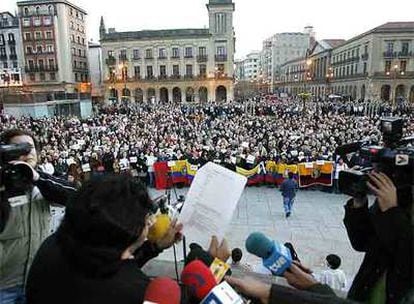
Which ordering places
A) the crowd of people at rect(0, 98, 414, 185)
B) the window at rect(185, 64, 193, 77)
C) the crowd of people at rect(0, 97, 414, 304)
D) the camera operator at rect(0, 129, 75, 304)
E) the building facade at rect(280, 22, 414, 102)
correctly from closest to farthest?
the crowd of people at rect(0, 97, 414, 304) → the camera operator at rect(0, 129, 75, 304) → the crowd of people at rect(0, 98, 414, 185) → the building facade at rect(280, 22, 414, 102) → the window at rect(185, 64, 193, 77)

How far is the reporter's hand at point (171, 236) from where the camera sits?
2.03 metres

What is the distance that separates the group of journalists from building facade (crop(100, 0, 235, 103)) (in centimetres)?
5927

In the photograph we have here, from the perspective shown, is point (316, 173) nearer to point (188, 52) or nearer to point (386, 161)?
point (386, 161)

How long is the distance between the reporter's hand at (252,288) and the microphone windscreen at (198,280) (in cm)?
19

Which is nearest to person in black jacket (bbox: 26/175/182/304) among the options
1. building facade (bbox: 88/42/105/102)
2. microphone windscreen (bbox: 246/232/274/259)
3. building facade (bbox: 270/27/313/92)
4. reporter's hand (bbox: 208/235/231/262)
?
reporter's hand (bbox: 208/235/231/262)

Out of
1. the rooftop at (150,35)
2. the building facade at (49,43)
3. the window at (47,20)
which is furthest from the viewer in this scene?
the rooftop at (150,35)

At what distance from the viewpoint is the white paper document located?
2.02 meters

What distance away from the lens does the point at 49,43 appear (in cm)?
5803

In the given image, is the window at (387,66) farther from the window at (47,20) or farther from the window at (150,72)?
the window at (47,20)

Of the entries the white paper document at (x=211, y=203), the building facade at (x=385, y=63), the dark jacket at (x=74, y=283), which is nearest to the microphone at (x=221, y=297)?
the dark jacket at (x=74, y=283)

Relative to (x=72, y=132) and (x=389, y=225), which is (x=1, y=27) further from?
(x=389, y=225)

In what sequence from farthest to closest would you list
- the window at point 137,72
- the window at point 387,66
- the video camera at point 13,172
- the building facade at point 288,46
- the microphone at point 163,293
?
1. the building facade at point 288,46
2. the window at point 137,72
3. the window at point 387,66
4. the video camera at point 13,172
5. the microphone at point 163,293

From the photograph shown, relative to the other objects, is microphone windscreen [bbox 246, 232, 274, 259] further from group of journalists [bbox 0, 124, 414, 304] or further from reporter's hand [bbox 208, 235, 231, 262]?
reporter's hand [bbox 208, 235, 231, 262]

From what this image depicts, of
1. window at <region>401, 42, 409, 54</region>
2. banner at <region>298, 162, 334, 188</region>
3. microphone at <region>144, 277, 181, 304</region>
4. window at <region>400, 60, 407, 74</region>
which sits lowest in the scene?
banner at <region>298, 162, 334, 188</region>
